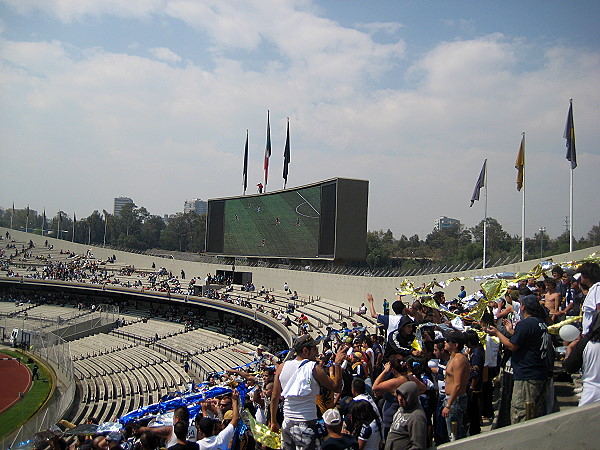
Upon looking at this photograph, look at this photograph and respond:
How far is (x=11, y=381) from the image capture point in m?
24.2

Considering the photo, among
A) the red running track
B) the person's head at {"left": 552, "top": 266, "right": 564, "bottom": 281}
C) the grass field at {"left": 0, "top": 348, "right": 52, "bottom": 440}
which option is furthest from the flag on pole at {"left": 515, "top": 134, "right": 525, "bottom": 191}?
the red running track

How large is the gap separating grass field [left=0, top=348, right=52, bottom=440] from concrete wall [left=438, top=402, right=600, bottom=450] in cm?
1752

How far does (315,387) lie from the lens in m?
4.16

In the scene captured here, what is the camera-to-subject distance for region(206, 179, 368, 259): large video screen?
25812mm

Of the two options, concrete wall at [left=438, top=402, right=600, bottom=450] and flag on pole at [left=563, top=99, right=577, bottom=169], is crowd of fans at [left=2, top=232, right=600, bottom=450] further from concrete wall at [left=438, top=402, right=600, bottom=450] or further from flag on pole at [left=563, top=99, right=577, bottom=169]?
flag on pole at [left=563, top=99, right=577, bottom=169]

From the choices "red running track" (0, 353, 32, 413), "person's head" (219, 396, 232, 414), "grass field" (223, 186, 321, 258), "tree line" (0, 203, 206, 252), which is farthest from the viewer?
"tree line" (0, 203, 206, 252)

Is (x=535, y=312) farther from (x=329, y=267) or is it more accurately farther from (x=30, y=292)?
(x=30, y=292)

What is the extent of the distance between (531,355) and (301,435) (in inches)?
78.9

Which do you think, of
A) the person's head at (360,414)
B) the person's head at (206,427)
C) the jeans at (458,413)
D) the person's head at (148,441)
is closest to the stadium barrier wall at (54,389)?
the person's head at (148,441)

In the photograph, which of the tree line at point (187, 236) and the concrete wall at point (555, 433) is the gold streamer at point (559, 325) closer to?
the concrete wall at point (555, 433)

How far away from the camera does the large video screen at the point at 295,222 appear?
1016 inches

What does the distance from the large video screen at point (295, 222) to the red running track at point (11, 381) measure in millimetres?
13456

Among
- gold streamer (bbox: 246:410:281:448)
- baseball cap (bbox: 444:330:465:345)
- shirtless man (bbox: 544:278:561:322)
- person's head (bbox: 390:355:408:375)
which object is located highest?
shirtless man (bbox: 544:278:561:322)

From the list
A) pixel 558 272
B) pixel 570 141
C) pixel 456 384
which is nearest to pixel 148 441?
pixel 456 384
